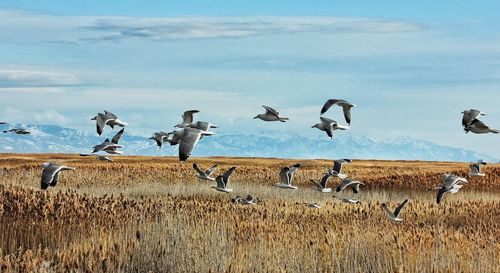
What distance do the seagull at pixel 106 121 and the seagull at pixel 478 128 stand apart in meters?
6.57

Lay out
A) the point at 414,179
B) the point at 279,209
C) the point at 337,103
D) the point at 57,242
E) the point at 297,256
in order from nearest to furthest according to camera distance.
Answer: the point at 297,256 → the point at 57,242 → the point at 337,103 → the point at 279,209 → the point at 414,179

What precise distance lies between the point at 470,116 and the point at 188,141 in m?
5.62

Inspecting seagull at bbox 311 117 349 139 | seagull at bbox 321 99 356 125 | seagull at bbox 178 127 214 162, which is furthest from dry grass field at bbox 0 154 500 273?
seagull at bbox 321 99 356 125

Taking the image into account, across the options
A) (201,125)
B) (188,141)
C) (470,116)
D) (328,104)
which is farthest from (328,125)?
(188,141)

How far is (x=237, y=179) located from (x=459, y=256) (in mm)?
26285

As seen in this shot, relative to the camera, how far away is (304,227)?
16.4 metres

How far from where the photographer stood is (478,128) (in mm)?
14453

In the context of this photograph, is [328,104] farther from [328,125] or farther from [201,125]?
[201,125]

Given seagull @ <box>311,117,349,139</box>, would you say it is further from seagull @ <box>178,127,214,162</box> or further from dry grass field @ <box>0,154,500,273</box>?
seagull @ <box>178,127,214,162</box>

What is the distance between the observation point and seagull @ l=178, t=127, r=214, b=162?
1071cm

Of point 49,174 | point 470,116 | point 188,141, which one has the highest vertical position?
point 470,116

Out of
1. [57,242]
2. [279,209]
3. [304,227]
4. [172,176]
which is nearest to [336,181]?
[172,176]

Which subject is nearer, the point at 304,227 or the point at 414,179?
the point at 304,227

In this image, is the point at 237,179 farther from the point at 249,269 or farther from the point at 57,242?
the point at 249,269
